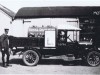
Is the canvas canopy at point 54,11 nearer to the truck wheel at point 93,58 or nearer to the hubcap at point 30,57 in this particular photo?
the truck wheel at point 93,58

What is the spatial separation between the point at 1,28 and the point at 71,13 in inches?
219

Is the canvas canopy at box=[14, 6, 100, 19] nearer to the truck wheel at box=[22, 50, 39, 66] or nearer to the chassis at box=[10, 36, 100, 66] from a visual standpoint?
the chassis at box=[10, 36, 100, 66]

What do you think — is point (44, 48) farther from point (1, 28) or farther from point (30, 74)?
point (1, 28)

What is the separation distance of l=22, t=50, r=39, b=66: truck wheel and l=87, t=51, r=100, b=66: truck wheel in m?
2.15

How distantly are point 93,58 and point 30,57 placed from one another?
8.55 feet

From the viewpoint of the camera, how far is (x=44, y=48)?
11.2 m

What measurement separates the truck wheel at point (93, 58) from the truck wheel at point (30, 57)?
2.15 metres

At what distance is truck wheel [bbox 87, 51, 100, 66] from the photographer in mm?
10844

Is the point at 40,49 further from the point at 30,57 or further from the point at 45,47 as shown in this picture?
the point at 30,57

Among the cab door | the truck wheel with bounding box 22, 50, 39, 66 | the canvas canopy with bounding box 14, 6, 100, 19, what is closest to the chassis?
the truck wheel with bounding box 22, 50, 39, 66

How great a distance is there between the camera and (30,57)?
11.0m

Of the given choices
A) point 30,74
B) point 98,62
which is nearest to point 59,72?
point 30,74

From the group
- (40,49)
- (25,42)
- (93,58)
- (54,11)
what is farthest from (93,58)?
(54,11)

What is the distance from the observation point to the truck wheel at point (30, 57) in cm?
1095
